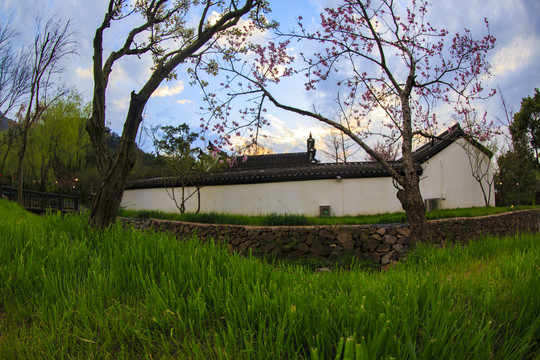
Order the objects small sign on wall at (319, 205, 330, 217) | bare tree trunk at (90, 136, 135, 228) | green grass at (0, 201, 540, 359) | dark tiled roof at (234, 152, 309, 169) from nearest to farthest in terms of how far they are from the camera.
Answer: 1. green grass at (0, 201, 540, 359)
2. bare tree trunk at (90, 136, 135, 228)
3. small sign on wall at (319, 205, 330, 217)
4. dark tiled roof at (234, 152, 309, 169)

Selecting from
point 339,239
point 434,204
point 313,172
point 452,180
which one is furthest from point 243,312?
point 452,180

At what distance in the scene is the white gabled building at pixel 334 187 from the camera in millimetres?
12688

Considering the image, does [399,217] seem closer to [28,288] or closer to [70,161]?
[28,288]

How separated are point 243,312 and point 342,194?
450 inches

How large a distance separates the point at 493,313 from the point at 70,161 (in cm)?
2751

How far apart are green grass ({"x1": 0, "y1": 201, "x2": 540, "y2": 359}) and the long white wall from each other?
9.93 meters

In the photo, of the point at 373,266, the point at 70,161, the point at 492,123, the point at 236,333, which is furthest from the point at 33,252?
the point at 70,161

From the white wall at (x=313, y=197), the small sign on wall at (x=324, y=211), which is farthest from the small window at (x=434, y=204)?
the small sign on wall at (x=324, y=211)

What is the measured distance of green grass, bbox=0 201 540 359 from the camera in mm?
1372

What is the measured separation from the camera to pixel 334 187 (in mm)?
12734

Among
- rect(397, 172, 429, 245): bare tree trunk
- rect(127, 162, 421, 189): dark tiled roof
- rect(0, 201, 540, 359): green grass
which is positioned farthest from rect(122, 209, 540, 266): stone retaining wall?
rect(0, 201, 540, 359): green grass

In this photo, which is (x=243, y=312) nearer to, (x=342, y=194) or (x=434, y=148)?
(x=342, y=194)

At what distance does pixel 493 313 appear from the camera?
1.83 m

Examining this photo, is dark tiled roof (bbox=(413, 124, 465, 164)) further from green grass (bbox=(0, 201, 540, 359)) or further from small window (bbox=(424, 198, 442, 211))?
Answer: green grass (bbox=(0, 201, 540, 359))
